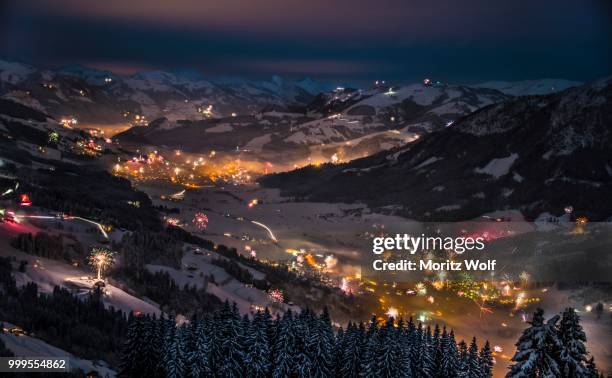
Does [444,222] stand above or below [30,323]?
above

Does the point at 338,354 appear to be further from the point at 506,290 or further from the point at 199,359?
the point at 506,290

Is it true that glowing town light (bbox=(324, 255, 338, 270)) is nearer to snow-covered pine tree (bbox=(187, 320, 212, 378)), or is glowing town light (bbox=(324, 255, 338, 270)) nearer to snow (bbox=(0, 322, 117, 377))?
snow (bbox=(0, 322, 117, 377))

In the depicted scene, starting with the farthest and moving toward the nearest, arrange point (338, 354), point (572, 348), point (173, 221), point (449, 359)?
point (173, 221), point (338, 354), point (449, 359), point (572, 348)

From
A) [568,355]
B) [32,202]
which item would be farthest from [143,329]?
[32,202]

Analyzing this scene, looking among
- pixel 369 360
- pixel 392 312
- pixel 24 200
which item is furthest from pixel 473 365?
pixel 24 200

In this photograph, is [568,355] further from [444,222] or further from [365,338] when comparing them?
[444,222]

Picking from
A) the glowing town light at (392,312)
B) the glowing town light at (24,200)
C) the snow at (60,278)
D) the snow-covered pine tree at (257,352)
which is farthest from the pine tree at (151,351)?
the glowing town light at (24,200)

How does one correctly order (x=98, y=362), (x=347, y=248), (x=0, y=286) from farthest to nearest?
(x=347, y=248), (x=0, y=286), (x=98, y=362)

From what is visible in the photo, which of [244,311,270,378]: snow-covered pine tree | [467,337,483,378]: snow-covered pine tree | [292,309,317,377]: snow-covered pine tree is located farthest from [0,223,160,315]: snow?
[467,337,483,378]: snow-covered pine tree
